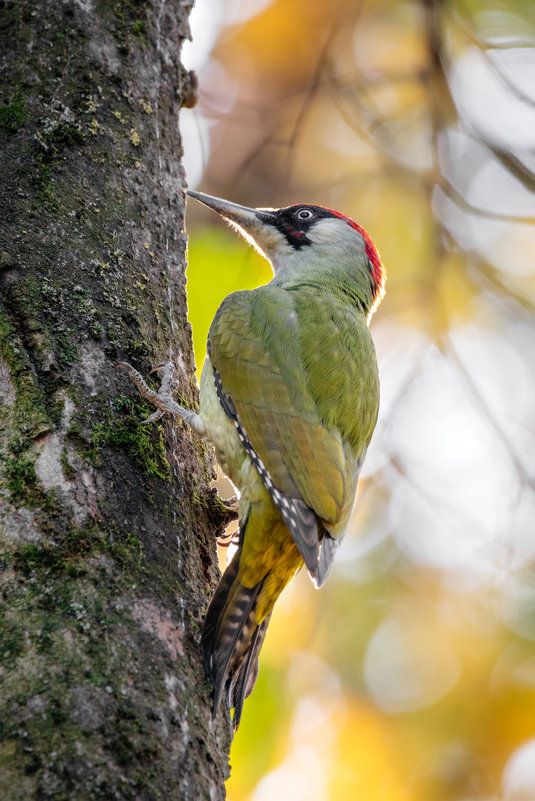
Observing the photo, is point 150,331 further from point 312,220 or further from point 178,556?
point 312,220

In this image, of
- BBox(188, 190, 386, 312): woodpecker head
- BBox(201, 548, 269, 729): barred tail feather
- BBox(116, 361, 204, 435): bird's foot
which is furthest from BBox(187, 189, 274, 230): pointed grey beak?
BBox(201, 548, 269, 729): barred tail feather

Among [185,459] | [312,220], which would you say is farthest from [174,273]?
[312,220]

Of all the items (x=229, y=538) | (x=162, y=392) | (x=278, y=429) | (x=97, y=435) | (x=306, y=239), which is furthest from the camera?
(x=306, y=239)

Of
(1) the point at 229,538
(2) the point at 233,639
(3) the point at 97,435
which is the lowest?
(2) the point at 233,639

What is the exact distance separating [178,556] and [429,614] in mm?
3832

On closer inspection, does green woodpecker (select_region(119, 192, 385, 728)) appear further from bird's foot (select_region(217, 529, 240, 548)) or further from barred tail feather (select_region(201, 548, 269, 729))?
bird's foot (select_region(217, 529, 240, 548))

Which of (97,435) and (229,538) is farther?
(229,538)

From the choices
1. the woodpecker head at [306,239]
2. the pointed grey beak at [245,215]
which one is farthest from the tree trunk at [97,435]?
the woodpecker head at [306,239]

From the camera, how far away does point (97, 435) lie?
6.43ft

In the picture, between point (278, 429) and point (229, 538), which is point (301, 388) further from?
point (229, 538)

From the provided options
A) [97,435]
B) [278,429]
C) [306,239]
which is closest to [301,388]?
[278,429]

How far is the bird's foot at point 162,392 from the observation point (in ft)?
7.04

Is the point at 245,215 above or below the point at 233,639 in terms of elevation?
above

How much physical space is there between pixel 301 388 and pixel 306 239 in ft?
4.33
